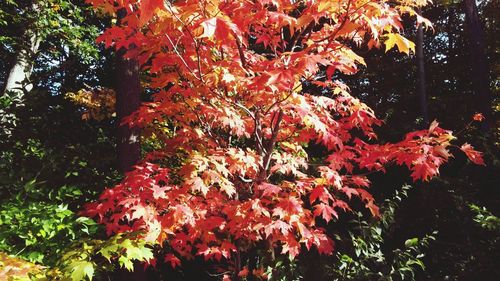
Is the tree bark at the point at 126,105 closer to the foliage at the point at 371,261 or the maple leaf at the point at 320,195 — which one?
the maple leaf at the point at 320,195

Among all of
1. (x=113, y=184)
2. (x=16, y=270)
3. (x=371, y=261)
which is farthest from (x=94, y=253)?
(x=371, y=261)

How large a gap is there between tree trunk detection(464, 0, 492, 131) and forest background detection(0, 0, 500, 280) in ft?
0.11

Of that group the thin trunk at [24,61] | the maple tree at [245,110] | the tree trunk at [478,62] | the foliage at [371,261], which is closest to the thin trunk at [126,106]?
the maple tree at [245,110]

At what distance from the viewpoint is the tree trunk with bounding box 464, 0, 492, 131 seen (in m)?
9.59

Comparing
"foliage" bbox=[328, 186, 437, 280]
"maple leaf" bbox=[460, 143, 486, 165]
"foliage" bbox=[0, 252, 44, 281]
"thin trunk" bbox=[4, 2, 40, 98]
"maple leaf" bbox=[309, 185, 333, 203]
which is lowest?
"foliage" bbox=[0, 252, 44, 281]

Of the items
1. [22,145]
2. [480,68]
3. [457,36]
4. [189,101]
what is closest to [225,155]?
[189,101]

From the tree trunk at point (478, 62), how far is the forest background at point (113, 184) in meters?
0.03

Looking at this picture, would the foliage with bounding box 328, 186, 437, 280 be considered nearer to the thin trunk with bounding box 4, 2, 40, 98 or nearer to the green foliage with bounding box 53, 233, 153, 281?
the green foliage with bounding box 53, 233, 153, 281

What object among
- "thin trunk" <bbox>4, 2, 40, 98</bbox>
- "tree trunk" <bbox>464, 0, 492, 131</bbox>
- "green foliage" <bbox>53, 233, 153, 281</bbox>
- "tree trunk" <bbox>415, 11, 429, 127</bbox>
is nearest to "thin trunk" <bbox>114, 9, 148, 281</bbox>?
"green foliage" <bbox>53, 233, 153, 281</bbox>

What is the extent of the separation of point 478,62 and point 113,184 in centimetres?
985

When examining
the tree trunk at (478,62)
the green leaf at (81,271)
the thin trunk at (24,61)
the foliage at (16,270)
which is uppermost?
the tree trunk at (478,62)

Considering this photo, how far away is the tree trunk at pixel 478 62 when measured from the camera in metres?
9.59

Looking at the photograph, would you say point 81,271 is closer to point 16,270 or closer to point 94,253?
point 94,253

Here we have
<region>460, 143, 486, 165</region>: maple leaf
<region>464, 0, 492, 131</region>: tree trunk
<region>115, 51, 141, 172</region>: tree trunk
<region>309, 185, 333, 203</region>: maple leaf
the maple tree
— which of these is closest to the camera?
the maple tree
